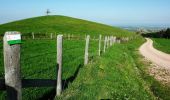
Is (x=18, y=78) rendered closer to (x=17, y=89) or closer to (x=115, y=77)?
(x=17, y=89)

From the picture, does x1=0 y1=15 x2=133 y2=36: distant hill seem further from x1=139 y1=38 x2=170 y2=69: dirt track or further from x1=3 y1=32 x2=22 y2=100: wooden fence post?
x1=3 y1=32 x2=22 y2=100: wooden fence post

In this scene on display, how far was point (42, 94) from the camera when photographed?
7.82 meters

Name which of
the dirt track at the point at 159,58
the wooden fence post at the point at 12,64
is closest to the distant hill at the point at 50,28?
the dirt track at the point at 159,58

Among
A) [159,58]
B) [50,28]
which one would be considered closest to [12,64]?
[159,58]

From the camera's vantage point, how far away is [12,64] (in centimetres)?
411

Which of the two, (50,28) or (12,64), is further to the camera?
(50,28)

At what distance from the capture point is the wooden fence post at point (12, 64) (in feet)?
13.3

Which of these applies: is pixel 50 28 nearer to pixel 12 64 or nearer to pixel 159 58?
pixel 159 58

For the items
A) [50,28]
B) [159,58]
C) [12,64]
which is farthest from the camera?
[50,28]

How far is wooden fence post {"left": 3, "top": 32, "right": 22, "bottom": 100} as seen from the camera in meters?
4.04

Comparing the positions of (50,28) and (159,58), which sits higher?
(50,28)

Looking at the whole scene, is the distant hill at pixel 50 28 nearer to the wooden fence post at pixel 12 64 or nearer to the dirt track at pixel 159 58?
the dirt track at pixel 159 58

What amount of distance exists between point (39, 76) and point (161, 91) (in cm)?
539

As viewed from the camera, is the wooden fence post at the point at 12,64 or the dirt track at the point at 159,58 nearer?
the wooden fence post at the point at 12,64
